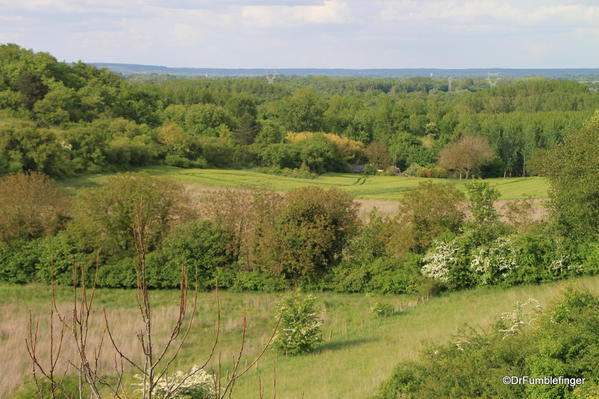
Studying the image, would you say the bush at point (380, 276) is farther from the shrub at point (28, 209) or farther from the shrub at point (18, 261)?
the shrub at point (28, 209)

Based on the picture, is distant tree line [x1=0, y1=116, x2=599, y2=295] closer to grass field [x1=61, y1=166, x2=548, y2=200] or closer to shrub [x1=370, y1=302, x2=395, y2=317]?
shrub [x1=370, y1=302, x2=395, y2=317]

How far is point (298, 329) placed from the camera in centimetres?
1616

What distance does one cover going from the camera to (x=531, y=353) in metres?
9.80

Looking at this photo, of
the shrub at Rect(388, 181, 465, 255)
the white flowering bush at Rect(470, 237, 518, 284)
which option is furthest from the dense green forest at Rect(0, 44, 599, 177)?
the white flowering bush at Rect(470, 237, 518, 284)

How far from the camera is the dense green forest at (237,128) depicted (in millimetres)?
46344

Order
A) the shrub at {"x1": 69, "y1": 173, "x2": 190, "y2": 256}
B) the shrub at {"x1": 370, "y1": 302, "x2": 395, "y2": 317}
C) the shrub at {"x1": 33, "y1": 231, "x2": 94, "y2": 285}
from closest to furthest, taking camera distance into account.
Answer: the shrub at {"x1": 370, "y1": 302, "x2": 395, "y2": 317}
the shrub at {"x1": 33, "y1": 231, "x2": 94, "y2": 285}
the shrub at {"x1": 69, "y1": 173, "x2": 190, "y2": 256}

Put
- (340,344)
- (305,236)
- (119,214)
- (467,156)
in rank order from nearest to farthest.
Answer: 1. (340,344)
2. (305,236)
3. (119,214)
4. (467,156)

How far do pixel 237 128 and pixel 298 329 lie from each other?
2482 inches

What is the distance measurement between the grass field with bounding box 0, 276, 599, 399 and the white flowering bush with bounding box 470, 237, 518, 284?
1.89 ft

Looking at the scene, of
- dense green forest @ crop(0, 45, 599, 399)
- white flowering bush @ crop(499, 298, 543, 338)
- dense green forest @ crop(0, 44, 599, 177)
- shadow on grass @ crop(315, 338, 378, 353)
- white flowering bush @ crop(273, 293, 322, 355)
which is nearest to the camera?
dense green forest @ crop(0, 45, 599, 399)

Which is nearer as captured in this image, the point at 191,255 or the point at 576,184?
the point at 576,184

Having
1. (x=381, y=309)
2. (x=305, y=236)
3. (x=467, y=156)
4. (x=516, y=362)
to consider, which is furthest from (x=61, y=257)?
(x=467, y=156)

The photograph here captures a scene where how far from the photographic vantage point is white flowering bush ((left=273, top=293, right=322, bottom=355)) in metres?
16.1

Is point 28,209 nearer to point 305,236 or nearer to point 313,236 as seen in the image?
point 305,236
